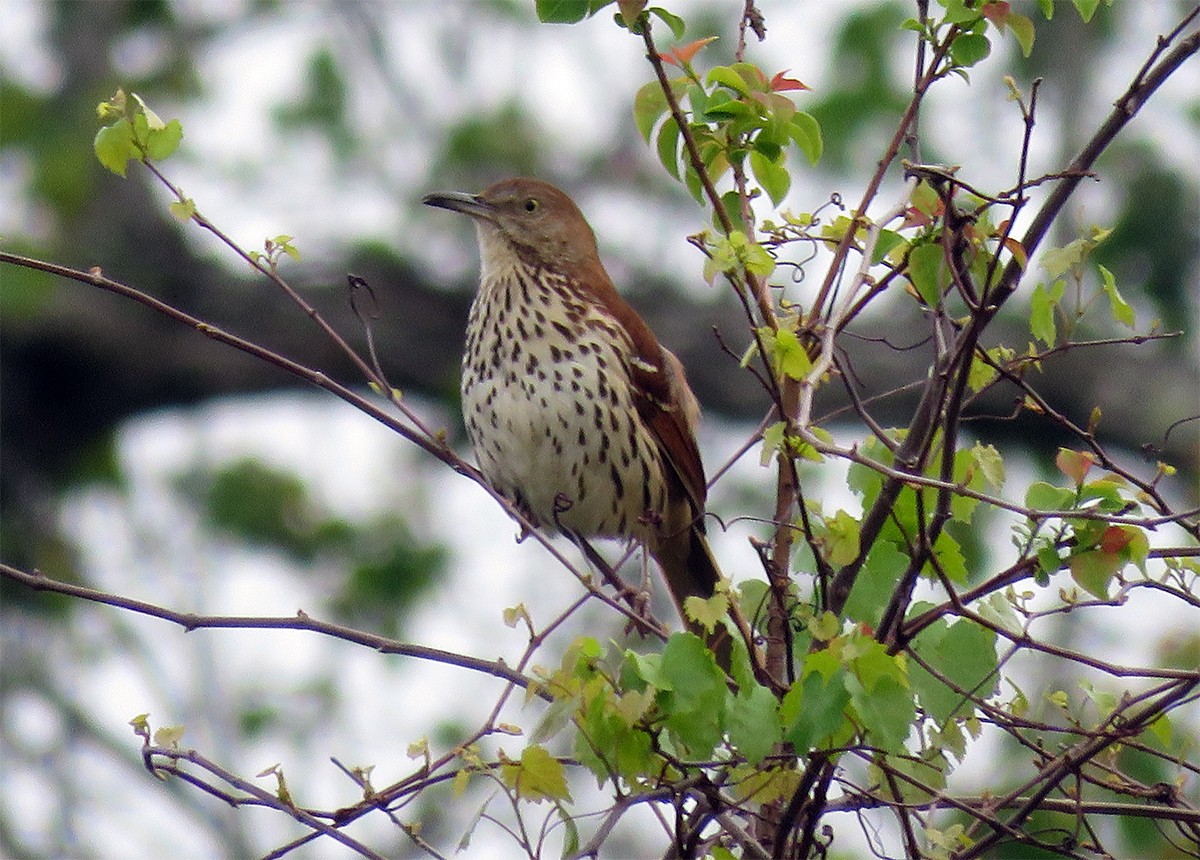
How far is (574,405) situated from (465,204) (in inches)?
31.3

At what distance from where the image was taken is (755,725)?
215 centimetres

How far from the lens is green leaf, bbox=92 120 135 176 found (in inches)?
99.4

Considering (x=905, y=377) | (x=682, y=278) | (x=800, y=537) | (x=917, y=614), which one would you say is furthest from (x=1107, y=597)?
(x=682, y=278)

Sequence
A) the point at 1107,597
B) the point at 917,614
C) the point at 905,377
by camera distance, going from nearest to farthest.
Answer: the point at 1107,597 < the point at 917,614 < the point at 905,377

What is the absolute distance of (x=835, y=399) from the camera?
9.34 meters

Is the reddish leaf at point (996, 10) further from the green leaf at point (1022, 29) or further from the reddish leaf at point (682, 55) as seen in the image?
the reddish leaf at point (682, 55)

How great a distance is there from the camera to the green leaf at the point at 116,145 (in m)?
2.53

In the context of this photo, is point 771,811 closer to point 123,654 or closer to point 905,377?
point 905,377

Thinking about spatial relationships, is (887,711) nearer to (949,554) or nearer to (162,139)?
(949,554)

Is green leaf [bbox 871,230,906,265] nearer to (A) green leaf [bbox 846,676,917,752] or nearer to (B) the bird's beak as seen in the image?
(A) green leaf [bbox 846,676,917,752]

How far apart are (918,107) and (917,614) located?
0.71 m

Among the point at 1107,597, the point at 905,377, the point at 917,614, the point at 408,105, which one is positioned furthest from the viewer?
the point at 408,105

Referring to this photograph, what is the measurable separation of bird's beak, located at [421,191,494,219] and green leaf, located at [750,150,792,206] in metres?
1.93

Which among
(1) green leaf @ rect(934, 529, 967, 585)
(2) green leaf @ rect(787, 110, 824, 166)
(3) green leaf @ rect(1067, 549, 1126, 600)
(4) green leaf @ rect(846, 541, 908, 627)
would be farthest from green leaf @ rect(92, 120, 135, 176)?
(3) green leaf @ rect(1067, 549, 1126, 600)
